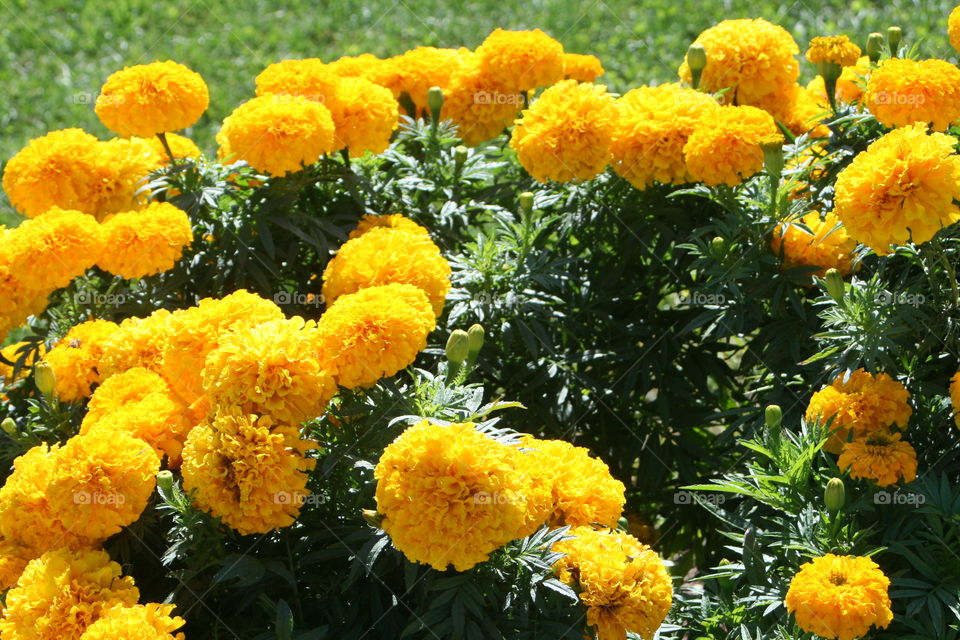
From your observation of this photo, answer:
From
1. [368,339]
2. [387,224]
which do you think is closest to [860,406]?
[368,339]

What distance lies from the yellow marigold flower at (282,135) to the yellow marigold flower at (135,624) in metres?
1.55

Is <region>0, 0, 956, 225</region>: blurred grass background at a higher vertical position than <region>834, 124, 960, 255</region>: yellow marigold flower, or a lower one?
lower

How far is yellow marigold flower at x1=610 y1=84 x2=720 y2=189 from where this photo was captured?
144 inches

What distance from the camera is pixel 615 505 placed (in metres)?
2.89

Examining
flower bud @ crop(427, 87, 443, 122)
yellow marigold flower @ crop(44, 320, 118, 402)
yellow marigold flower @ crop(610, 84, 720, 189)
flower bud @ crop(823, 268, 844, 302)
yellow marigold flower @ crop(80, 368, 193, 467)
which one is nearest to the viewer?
yellow marigold flower @ crop(80, 368, 193, 467)

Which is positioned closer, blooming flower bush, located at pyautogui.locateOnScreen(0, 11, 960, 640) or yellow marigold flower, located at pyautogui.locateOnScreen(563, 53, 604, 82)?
blooming flower bush, located at pyautogui.locateOnScreen(0, 11, 960, 640)

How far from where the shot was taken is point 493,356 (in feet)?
12.2

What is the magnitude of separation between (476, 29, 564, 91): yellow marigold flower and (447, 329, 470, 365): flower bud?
174 centimetres

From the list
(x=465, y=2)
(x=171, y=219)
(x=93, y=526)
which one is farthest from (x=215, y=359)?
(x=465, y=2)

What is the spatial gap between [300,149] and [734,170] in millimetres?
1370

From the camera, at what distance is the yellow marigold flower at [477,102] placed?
4328 millimetres

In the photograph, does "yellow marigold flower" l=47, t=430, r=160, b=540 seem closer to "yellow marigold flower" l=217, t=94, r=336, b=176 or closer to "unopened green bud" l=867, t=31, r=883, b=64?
"yellow marigold flower" l=217, t=94, r=336, b=176

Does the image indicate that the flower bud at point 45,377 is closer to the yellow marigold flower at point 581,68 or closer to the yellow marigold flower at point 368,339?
the yellow marigold flower at point 368,339

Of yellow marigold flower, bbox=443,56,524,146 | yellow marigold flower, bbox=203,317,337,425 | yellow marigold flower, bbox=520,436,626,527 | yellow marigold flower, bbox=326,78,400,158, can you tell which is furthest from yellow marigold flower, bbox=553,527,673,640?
yellow marigold flower, bbox=443,56,524,146
